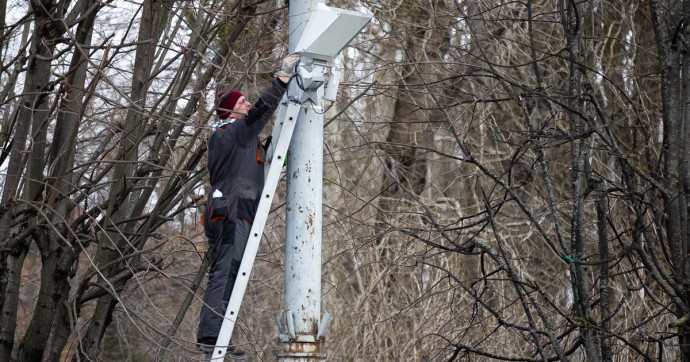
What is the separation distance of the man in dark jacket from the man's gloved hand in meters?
0.26

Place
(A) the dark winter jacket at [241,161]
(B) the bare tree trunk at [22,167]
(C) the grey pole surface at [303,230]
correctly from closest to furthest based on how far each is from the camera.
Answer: (C) the grey pole surface at [303,230] < (A) the dark winter jacket at [241,161] < (B) the bare tree trunk at [22,167]

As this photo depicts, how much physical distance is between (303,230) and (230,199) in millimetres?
792

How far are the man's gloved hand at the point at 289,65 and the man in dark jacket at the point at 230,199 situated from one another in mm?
264

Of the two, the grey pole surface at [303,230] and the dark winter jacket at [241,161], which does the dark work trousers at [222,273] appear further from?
the grey pole surface at [303,230]

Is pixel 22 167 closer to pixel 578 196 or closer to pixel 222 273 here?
pixel 222 273

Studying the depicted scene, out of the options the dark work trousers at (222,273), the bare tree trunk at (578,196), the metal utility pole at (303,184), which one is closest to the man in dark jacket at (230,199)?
the dark work trousers at (222,273)

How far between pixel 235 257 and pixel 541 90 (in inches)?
86.6

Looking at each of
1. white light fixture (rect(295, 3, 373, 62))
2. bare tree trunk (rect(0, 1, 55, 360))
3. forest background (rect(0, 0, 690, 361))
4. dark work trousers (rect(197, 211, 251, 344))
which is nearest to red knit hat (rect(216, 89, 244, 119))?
forest background (rect(0, 0, 690, 361))

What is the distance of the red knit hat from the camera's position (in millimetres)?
5820

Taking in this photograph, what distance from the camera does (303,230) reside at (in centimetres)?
477

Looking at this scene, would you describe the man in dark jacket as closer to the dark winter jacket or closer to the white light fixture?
the dark winter jacket

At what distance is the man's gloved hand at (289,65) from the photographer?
15.9 feet

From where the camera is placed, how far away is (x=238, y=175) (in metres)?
5.45

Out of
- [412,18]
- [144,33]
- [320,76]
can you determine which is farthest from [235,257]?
[412,18]
